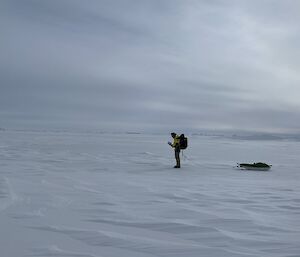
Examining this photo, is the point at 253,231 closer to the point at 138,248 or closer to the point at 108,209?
the point at 138,248

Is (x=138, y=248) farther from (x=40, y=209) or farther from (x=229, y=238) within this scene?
(x=40, y=209)

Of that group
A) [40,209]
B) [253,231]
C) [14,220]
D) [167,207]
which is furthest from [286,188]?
[14,220]

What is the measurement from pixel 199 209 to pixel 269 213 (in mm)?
1373

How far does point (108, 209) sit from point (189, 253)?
10.5 feet

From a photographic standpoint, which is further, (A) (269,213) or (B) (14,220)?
(A) (269,213)

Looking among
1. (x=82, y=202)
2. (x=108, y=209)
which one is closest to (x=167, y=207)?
(x=108, y=209)

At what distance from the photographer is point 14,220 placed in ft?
22.7

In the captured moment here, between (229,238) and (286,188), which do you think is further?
(286,188)

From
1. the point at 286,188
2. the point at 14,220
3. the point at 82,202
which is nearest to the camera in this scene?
the point at 14,220

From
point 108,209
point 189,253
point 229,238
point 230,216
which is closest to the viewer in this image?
point 189,253

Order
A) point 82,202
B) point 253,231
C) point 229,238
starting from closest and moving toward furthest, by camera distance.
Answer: point 229,238
point 253,231
point 82,202

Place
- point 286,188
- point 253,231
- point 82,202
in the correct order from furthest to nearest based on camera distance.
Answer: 1. point 286,188
2. point 82,202
3. point 253,231

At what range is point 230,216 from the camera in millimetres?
7684

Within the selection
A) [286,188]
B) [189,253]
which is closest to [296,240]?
[189,253]
